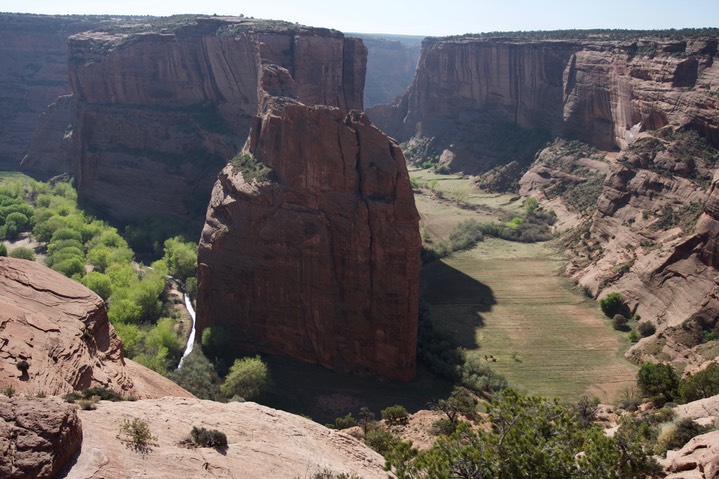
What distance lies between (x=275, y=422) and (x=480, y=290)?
37532 mm

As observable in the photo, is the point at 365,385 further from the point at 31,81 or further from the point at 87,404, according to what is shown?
the point at 31,81

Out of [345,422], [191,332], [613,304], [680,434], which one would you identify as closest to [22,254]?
[191,332]

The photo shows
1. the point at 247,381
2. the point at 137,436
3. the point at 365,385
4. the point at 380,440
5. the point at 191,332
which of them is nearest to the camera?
the point at 137,436

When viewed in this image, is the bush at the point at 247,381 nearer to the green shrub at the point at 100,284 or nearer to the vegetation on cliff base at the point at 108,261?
the vegetation on cliff base at the point at 108,261

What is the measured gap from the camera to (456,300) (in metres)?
54.4

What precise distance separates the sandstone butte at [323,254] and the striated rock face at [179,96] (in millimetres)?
31421

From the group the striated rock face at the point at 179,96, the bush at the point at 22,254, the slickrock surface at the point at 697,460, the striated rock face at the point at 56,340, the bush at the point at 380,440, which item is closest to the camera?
the slickrock surface at the point at 697,460

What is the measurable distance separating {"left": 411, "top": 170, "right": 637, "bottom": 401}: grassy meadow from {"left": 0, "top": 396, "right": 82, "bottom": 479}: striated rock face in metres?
29.8

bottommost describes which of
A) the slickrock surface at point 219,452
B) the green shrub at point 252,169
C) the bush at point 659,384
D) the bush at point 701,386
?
the bush at point 659,384

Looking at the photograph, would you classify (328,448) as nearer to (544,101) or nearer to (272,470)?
A: (272,470)

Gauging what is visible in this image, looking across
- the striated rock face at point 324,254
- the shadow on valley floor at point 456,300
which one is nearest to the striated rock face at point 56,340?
the striated rock face at point 324,254

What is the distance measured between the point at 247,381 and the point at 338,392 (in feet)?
17.8

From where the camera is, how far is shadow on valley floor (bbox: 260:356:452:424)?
3625 centimetres

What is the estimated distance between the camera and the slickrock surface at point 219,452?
15773 mm
